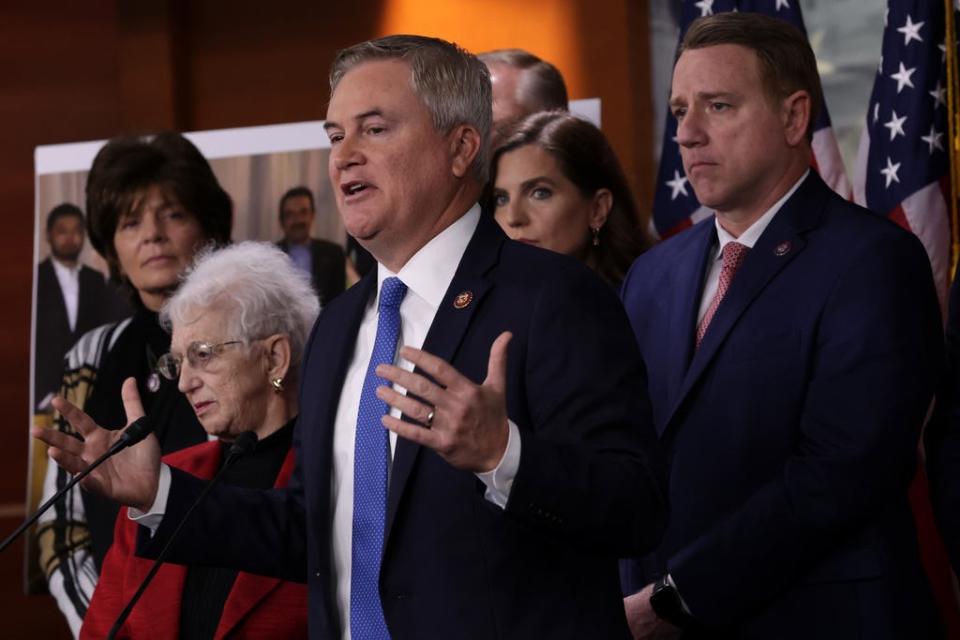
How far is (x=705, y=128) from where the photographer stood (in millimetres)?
2770

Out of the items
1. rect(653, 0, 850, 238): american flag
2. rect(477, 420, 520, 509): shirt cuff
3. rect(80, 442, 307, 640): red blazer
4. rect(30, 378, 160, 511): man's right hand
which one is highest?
rect(653, 0, 850, 238): american flag

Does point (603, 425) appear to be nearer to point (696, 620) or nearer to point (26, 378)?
point (696, 620)

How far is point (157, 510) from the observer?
85.5 inches

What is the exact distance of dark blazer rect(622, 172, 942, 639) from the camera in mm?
2406

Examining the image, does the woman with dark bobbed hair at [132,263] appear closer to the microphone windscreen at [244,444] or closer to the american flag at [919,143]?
the microphone windscreen at [244,444]

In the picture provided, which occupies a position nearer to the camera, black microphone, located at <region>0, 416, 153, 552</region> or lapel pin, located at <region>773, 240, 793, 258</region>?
black microphone, located at <region>0, 416, 153, 552</region>

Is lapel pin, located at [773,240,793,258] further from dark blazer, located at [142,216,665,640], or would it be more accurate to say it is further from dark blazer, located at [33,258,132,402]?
dark blazer, located at [33,258,132,402]

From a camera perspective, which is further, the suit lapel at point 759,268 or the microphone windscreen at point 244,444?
the suit lapel at point 759,268

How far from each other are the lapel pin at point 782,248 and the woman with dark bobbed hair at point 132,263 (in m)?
1.79

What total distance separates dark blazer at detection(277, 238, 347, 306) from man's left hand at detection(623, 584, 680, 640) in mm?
1975

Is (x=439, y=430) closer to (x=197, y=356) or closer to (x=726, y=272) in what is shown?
(x=726, y=272)

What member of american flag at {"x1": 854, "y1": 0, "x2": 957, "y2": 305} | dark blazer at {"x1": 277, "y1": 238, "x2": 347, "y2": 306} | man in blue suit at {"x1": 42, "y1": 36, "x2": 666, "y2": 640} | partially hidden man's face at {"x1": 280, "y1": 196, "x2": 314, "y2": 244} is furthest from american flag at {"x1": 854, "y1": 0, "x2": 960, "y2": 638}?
man in blue suit at {"x1": 42, "y1": 36, "x2": 666, "y2": 640}

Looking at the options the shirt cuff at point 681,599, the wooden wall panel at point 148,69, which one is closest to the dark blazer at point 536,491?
the shirt cuff at point 681,599

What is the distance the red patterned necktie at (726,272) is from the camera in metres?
2.71
